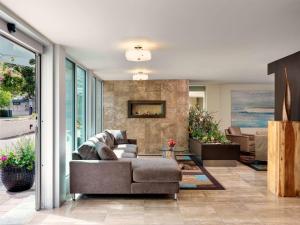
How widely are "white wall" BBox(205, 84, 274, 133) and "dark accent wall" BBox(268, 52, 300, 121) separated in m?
4.92

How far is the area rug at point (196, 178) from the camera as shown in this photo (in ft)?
18.4

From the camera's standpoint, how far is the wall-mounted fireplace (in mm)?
10094

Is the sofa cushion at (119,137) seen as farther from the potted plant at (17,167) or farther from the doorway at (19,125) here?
the potted plant at (17,167)

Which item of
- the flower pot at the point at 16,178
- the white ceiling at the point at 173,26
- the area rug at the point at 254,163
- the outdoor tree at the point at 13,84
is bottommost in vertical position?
the area rug at the point at 254,163

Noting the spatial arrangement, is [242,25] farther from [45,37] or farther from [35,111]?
[35,111]

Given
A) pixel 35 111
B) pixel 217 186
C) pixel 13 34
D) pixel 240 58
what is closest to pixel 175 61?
pixel 240 58

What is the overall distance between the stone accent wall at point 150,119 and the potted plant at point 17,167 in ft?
16.2

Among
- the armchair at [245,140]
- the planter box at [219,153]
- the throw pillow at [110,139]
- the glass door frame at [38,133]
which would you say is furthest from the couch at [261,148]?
the glass door frame at [38,133]

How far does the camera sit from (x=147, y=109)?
10.2 meters

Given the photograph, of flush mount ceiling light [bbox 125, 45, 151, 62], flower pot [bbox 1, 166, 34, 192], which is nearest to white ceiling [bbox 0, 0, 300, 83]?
flush mount ceiling light [bbox 125, 45, 151, 62]

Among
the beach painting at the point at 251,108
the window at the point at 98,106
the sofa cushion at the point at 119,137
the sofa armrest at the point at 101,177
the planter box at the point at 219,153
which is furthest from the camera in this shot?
the beach painting at the point at 251,108

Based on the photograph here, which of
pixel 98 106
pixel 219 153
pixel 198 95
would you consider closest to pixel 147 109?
pixel 98 106

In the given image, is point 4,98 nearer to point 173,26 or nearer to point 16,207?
point 16,207

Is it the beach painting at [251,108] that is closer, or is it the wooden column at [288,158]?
the wooden column at [288,158]
